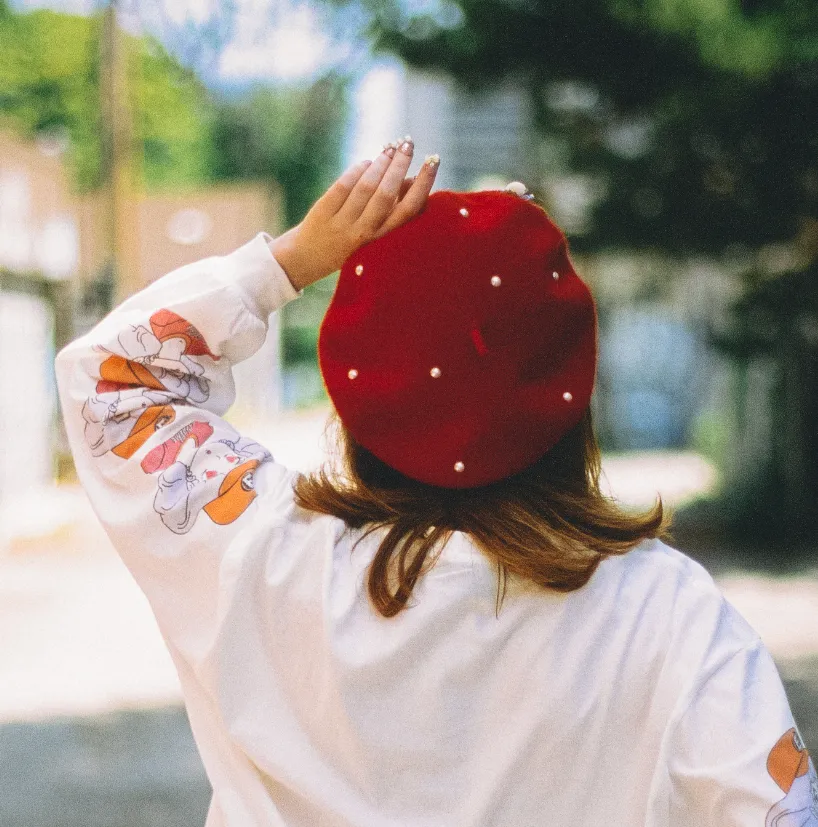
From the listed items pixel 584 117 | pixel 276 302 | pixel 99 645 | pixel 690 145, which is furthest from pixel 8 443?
→ pixel 276 302

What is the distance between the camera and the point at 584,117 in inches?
414

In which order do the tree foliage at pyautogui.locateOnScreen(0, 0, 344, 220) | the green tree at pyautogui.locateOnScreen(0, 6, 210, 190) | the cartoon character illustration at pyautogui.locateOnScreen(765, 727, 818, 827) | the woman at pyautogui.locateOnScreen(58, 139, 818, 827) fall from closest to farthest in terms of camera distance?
the cartoon character illustration at pyautogui.locateOnScreen(765, 727, 818, 827), the woman at pyautogui.locateOnScreen(58, 139, 818, 827), the green tree at pyautogui.locateOnScreen(0, 6, 210, 190), the tree foliage at pyautogui.locateOnScreen(0, 0, 344, 220)

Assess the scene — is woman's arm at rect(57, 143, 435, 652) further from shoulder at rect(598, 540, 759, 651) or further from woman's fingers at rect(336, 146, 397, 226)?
shoulder at rect(598, 540, 759, 651)

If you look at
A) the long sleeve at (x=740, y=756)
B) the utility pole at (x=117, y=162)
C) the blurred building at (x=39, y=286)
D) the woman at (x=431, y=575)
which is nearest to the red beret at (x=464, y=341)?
the woman at (x=431, y=575)

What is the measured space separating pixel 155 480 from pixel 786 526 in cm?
1064

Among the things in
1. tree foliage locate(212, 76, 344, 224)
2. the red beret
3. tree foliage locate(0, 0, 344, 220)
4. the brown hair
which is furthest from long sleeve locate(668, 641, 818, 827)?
tree foliage locate(212, 76, 344, 224)

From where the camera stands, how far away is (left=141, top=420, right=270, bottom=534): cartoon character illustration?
1.36 m

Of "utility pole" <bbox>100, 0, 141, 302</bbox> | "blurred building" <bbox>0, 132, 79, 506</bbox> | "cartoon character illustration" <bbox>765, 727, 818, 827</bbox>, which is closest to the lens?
"cartoon character illustration" <bbox>765, 727, 818, 827</bbox>

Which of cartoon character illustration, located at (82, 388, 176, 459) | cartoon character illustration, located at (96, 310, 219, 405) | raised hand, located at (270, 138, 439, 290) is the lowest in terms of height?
cartoon character illustration, located at (82, 388, 176, 459)

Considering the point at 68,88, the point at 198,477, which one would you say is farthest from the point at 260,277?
the point at 68,88

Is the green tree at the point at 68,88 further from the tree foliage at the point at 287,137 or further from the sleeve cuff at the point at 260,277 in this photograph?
the sleeve cuff at the point at 260,277

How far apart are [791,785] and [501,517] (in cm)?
43

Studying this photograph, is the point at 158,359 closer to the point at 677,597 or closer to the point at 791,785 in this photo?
the point at 677,597

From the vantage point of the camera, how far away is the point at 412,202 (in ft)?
4.42
